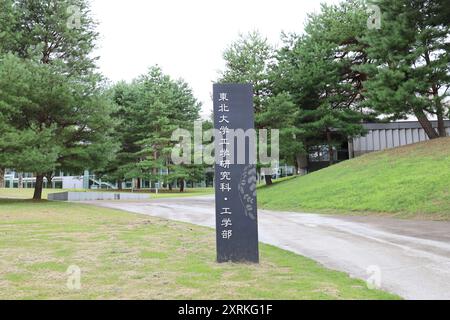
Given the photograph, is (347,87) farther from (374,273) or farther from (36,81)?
(374,273)

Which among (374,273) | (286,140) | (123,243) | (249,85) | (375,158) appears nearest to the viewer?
(374,273)

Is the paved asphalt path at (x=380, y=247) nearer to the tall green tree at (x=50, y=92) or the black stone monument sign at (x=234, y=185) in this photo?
the black stone monument sign at (x=234, y=185)

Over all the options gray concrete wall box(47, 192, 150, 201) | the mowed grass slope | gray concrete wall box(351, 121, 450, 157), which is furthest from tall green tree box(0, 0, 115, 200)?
gray concrete wall box(351, 121, 450, 157)

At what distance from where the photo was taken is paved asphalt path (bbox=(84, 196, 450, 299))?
275 inches

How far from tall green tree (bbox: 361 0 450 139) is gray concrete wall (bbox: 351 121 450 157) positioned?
13224 mm

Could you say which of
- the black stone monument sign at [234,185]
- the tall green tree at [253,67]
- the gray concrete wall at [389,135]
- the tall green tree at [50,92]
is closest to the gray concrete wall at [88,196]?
the tall green tree at [50,92]

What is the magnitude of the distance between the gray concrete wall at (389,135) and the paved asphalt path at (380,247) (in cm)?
2728

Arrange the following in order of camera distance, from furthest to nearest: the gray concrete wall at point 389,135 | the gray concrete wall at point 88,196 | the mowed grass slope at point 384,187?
the gray concrete wall at point 389,135, the gray concrete wall at point 88,196, the mowed grass slope at point 384,187

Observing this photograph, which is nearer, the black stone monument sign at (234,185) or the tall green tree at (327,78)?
the black stone monument sign at (234,185)

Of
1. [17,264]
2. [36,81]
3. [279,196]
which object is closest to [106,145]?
[36,81]

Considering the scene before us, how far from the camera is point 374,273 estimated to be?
24.4 feet

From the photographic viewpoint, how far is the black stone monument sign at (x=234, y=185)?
8508mm

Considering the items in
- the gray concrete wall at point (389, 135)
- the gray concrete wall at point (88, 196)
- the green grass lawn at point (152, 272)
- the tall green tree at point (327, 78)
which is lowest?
the green grass lawn at point (152, 272)

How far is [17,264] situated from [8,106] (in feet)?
65.8
